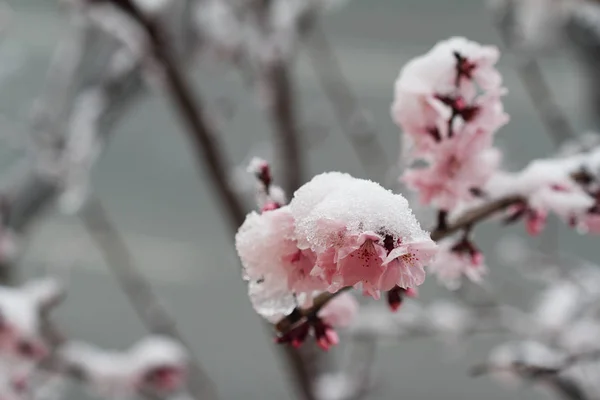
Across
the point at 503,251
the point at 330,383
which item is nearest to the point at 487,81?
the point at 330,383

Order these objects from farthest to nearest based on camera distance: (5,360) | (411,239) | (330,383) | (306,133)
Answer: (306,133), (330,383), (5,360), (411,239)

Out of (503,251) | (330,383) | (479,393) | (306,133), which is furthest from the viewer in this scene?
(479,393)

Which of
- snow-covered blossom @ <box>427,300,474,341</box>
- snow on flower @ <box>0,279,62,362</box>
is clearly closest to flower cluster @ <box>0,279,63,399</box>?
snow on flower @ <box>0,279,62,362</box>

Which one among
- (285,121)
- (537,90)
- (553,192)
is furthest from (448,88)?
(537,90)

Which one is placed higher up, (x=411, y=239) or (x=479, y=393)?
(x=479, y=393)

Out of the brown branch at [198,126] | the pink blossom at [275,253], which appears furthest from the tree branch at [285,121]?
the pink blossom at [275,253]

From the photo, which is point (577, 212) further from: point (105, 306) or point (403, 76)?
point (105, 306)

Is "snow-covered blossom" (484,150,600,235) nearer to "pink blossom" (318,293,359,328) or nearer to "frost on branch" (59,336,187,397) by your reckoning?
"pink blossom" (318,293,359,328)
